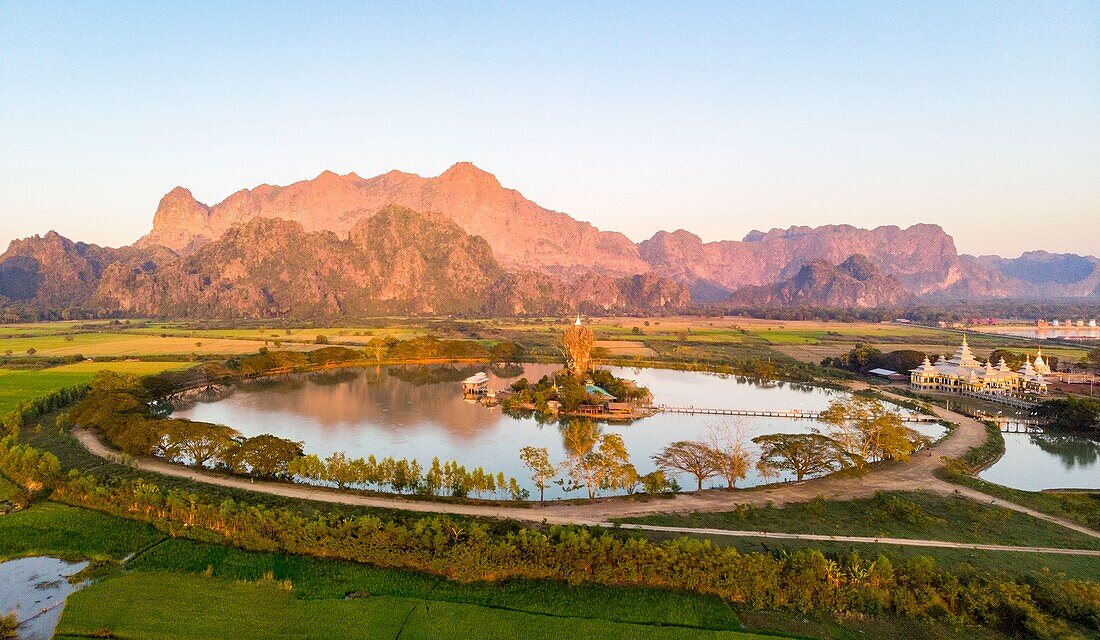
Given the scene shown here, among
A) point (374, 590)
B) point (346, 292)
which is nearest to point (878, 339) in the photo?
point (374, 590)

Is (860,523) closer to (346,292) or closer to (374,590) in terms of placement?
(374,590)

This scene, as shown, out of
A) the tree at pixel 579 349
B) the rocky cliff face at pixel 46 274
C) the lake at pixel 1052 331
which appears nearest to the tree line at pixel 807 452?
the tree at pixel 579 349

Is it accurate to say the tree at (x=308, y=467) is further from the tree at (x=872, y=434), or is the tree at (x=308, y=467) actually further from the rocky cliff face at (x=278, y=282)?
the rocky cliff face at (x=278, y=282)

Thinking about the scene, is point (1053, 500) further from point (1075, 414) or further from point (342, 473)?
point (342, 473)

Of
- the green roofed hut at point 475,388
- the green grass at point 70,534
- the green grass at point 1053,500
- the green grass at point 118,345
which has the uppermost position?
the green grass at point 118,345

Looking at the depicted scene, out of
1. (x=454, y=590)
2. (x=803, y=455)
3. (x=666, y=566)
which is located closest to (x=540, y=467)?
(x=454, y=590)

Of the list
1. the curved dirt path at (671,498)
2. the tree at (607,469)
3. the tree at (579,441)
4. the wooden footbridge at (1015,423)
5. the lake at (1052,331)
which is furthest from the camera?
the lake at (1052,331)

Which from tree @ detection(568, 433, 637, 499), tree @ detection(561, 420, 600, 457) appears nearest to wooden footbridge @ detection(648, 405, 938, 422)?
tree @ detection(561, 420, 600, 457)
